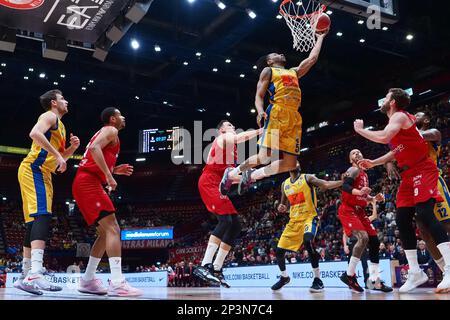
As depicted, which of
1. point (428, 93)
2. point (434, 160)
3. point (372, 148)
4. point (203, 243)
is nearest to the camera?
point (434, 160)

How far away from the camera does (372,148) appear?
71.6 feet

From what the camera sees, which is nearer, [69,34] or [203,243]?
[69,34]

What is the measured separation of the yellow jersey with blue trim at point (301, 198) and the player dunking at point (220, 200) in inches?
41.3

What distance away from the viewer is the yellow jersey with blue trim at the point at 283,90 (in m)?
5.44

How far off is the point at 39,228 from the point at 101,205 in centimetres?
63

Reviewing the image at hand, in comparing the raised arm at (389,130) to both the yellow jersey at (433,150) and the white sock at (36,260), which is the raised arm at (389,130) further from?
the white sock at (36,260)

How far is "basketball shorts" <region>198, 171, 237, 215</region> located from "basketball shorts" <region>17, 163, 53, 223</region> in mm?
2093

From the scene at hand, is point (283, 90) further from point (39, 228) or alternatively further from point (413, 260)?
point (39, 228)

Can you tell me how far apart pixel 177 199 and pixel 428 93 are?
16.9 meters

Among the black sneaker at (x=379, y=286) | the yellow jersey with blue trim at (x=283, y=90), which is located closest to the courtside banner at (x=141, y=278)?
the black sneaker at (x=379, y=286)

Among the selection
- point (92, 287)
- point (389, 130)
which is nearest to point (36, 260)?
point (92, 287)

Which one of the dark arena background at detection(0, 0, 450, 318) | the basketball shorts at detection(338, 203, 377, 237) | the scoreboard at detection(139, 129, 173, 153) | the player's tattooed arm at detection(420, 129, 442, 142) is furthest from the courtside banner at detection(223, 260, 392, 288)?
the scoreboard at detection(139, 129, 173, 153)
